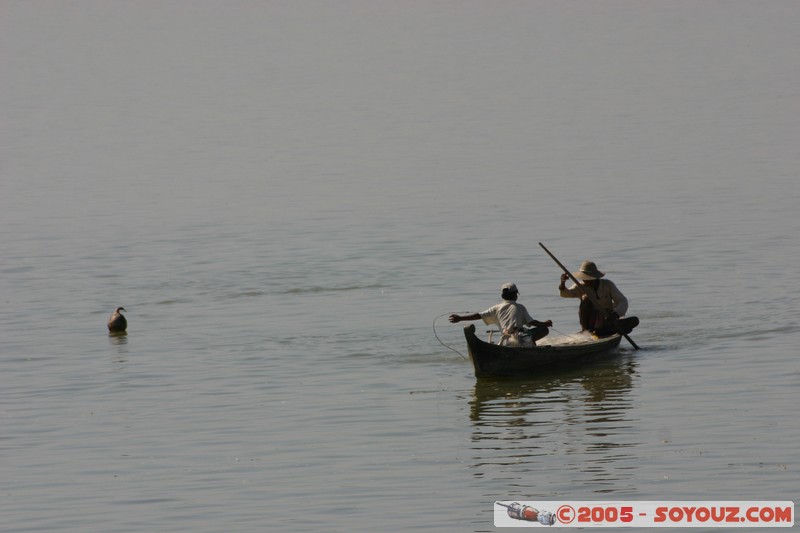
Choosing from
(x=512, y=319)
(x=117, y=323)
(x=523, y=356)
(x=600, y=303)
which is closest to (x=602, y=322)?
(x=600, y=303)

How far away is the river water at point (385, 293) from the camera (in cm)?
1412

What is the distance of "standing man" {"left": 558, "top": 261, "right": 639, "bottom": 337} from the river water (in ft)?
1.17

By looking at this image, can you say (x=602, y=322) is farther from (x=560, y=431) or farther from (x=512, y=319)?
(x=560, y=431)

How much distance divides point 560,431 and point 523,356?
2.43 metres

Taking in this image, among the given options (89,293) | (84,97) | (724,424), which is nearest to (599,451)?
(724,424)

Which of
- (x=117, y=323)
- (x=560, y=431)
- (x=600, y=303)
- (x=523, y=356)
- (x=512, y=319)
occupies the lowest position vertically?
(x=560, y=431)

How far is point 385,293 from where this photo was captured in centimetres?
2527

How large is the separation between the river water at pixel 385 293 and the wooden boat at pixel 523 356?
24 cm

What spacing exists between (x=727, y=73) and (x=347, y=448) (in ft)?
155

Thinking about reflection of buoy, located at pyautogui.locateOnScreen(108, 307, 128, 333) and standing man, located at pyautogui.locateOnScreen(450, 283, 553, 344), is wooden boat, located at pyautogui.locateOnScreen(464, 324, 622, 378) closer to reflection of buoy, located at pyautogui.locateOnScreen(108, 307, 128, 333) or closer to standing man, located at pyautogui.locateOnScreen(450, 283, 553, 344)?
standing man, located at pyautogui.locateOnScreen(450, 283, 553, 344)

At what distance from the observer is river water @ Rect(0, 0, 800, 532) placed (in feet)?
46.3

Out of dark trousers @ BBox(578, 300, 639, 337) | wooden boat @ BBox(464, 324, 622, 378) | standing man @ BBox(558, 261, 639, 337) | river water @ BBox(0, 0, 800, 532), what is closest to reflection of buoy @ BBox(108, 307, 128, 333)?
river water @ BBox(0, 0, 800, 532)

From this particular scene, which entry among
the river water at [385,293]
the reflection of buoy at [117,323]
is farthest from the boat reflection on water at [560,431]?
the reflection of buoy at [117,323]

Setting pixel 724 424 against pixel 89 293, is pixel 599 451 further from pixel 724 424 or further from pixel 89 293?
pixel 89 293
